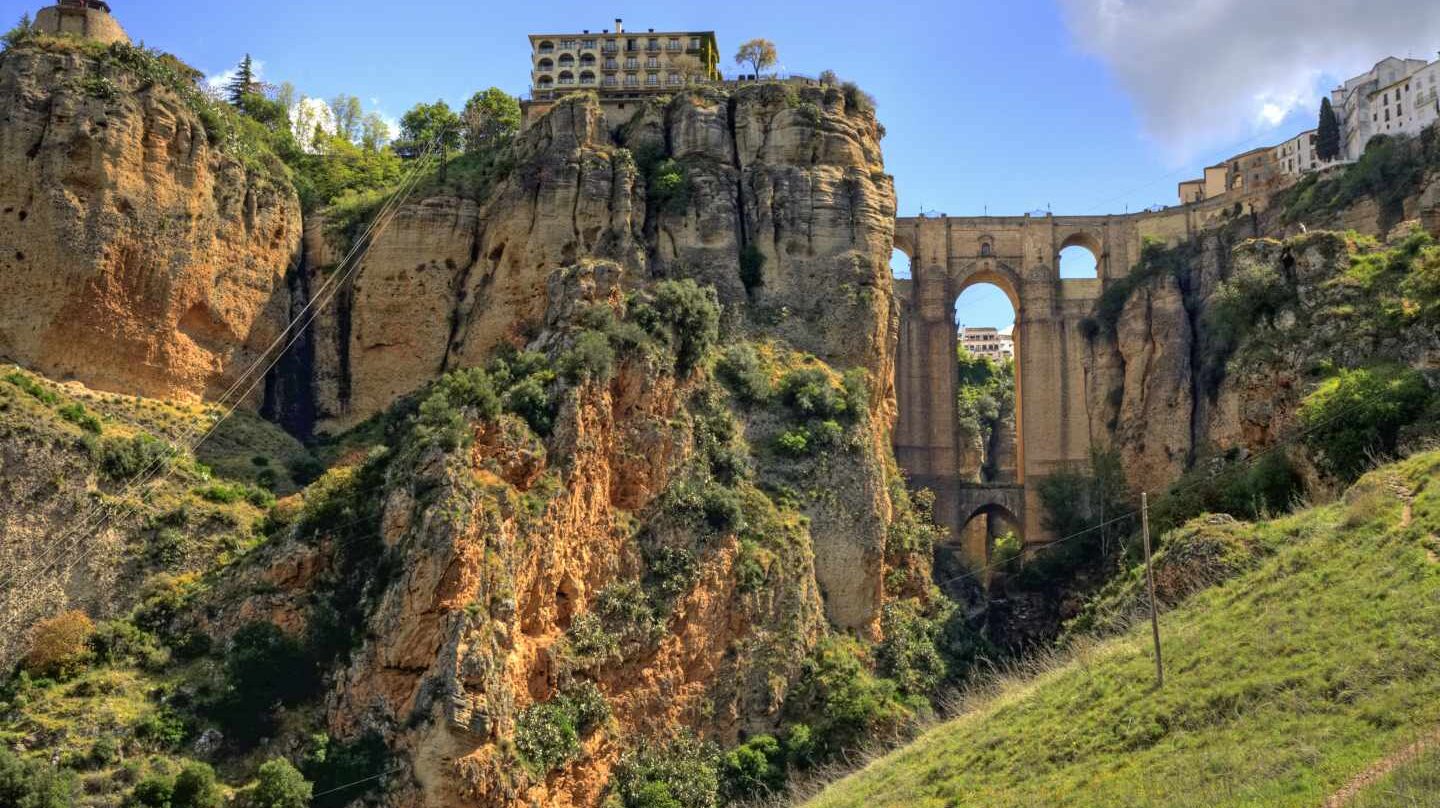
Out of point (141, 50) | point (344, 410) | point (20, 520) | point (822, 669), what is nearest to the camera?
point (20, 520)

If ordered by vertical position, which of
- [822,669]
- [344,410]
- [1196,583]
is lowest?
[822,669]

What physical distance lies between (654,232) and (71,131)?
17.8 metres

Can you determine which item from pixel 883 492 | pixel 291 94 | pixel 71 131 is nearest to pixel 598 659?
pixel 883 492

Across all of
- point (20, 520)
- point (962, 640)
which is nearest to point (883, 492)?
point (962, 640)

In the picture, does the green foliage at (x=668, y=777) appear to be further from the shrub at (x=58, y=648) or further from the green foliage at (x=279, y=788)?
the shrub at (x=58, y=648)

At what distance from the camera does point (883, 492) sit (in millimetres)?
51500

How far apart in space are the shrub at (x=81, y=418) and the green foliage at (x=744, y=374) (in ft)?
58.2

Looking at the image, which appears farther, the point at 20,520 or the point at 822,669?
the point at 822,669

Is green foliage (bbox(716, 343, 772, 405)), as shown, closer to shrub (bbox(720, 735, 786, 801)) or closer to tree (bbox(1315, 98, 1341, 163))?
shrub (bbox(720, 735, 786, 801))

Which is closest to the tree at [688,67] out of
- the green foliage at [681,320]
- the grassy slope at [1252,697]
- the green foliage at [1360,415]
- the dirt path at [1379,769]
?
the green foliage at [681,320]

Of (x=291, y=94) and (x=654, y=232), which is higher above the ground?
(x=291, y=94)

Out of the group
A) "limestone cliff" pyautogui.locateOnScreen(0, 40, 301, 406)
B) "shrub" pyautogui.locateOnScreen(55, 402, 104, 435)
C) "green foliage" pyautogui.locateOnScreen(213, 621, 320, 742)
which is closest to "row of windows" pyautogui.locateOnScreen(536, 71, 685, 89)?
"limestone cliff" pyautogui.locateOnScreen(0, 40, 301, 406)

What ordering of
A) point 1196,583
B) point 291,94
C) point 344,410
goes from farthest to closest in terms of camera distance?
point 291,94 → point 344,410 → point 1196,583

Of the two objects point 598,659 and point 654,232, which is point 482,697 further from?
point 654,232
